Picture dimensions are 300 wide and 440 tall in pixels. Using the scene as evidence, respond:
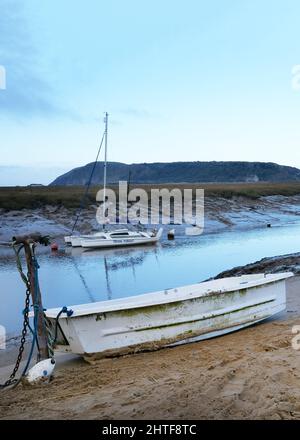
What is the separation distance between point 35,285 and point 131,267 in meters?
16.3

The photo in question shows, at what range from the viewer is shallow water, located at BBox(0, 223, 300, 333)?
17500 millimetres

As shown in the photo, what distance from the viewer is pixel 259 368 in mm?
7191

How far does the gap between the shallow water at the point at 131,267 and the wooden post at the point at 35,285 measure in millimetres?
4772

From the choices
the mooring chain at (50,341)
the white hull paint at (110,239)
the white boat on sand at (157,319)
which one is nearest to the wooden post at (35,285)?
the mooring chain at (50,341)

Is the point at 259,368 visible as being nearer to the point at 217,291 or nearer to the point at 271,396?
the point at 271,396

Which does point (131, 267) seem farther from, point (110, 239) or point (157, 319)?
point (157, 319)

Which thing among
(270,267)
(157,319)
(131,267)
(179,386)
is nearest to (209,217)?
(131,267)

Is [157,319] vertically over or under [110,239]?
over

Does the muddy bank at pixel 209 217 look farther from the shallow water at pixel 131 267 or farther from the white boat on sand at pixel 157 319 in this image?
the white boat on sand at pixel 157 319

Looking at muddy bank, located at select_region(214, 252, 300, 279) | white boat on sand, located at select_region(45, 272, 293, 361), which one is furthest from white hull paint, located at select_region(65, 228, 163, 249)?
white boat on sand, located at select_region(45, 272, 293, 361)

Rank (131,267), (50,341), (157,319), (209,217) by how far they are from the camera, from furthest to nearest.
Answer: (209,217), (131,267), (157,319), (50,341)

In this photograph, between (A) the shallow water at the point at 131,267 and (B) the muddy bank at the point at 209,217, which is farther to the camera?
(B) the muddy bank at the point at 209,217

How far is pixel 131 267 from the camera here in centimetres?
2458

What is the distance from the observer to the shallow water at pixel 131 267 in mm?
17500
